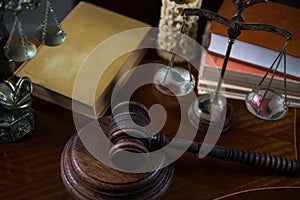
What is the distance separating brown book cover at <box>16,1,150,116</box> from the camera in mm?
822

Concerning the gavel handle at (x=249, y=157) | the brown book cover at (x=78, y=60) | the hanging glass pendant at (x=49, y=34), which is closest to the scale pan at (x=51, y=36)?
the hanging glass pendant at (x=49, y=34)

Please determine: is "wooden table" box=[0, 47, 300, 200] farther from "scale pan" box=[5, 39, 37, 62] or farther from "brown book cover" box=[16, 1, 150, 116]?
"scale pan" box=[5, 39, 37, 62]

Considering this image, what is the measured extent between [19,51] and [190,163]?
12.2 inches

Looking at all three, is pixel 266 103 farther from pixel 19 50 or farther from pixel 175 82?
pixel 19 50

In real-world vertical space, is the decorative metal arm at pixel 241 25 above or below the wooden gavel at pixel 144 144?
above

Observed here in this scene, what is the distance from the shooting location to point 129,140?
707 millimetres

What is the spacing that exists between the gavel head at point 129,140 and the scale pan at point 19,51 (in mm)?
156

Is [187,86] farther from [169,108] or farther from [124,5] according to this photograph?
[124,5]

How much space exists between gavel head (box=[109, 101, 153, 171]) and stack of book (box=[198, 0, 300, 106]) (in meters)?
0.18

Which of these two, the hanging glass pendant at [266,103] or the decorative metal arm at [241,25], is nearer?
the decorative metal arm at [241,25]

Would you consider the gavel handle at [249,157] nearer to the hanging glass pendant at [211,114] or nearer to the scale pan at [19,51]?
the hanging glass pendant at [211,114]

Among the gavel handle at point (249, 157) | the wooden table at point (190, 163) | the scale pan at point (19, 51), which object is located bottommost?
the wooden table at point (190, 163)

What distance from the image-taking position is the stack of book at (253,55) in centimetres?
82

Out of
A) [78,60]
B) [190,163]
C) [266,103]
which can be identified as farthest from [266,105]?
[78,60]
